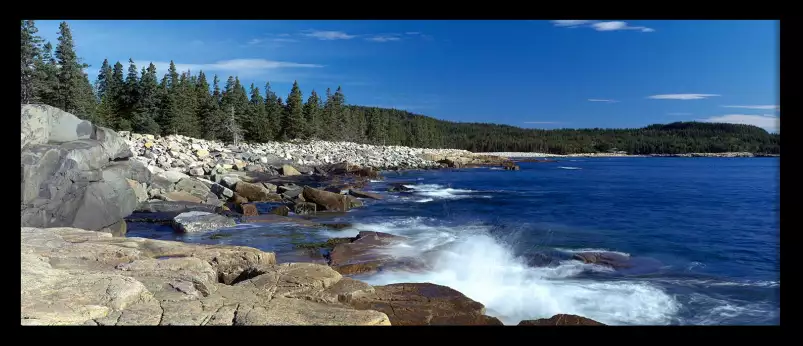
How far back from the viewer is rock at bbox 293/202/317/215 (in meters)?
17.7

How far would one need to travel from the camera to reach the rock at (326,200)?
18.7 metres

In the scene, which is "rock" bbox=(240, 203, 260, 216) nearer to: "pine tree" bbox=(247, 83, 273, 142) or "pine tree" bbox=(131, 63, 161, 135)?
"pine tree" bbox=(131, 63, 161, 135)

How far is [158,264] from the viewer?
7062 mm

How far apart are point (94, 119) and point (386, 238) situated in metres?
40.5

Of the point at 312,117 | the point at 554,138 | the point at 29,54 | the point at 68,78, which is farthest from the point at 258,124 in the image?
the point at 554,138

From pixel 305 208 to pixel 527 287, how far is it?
1060cm

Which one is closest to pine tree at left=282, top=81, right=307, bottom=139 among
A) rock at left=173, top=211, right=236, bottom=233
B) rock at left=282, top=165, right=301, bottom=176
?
rock at left=282, top=165, right=301, bottom=176

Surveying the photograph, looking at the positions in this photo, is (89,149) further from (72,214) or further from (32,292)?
(32,292)
